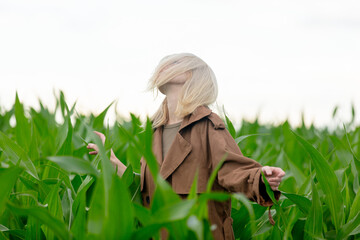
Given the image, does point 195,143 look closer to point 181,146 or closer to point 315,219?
point 181,146

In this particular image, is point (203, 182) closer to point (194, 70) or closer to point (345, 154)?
point (194, 70)

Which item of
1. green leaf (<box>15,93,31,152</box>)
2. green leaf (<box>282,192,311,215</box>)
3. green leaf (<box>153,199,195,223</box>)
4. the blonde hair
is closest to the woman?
the blonde hair

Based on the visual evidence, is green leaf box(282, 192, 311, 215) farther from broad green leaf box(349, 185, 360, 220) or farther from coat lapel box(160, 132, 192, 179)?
coat lapel box(160, 132, 192, 179)

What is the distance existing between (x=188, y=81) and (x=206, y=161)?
8.1 inches

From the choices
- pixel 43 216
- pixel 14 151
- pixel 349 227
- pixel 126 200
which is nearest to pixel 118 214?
pixel 126 200

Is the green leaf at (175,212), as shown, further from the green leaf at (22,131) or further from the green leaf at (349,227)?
the green leaf at (22,131)

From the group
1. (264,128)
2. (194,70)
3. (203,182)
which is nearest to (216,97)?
(194,70)

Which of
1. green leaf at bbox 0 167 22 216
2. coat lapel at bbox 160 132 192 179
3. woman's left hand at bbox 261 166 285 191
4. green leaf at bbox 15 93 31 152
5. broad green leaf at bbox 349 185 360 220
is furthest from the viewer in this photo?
green leaf at bbox 15 93 31 152

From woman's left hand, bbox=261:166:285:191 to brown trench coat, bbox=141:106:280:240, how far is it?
6 cm

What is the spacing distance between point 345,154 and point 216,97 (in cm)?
64

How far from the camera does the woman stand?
959 mm

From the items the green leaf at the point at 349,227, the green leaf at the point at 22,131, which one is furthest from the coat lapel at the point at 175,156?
the green leaf at the point at 22,131

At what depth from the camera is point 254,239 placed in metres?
1.20

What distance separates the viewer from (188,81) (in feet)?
3.56
